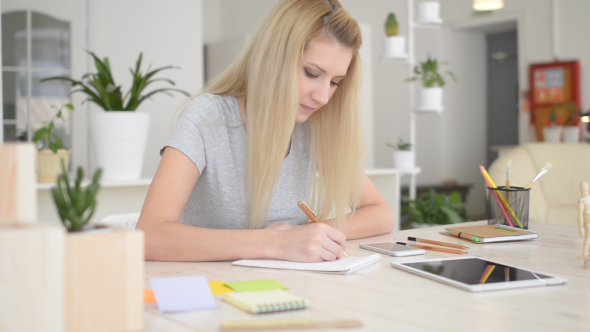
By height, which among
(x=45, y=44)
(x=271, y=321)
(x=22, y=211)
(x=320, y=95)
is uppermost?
(x=45, y=44)

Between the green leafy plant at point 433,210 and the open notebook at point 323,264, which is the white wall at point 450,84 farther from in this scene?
the open notebook at point 323,264

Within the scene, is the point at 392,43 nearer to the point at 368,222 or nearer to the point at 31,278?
the point at 368,222

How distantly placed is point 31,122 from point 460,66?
4769 millimetres

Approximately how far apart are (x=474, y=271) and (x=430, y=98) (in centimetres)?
287

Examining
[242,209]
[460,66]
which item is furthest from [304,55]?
[460,66]

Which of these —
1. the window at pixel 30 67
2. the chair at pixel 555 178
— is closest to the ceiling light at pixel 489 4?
the chair at pixel 555 178

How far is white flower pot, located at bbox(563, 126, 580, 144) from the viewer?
5199 mm

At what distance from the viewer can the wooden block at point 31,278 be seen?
0.52 metres

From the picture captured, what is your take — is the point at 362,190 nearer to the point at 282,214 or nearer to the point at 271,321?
the point at 282,214

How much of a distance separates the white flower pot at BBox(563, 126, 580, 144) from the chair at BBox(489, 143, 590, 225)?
2.93 meters

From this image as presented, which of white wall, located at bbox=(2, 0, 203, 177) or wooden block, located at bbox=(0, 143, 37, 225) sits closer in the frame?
wooden block, located at bbox=(0, 143, 37, 225)

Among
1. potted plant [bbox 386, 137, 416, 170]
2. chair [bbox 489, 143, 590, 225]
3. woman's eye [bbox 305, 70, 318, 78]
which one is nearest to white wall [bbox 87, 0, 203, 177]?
potted plant [bbox 386, 137, 416, 170]

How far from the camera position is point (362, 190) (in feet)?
5.41

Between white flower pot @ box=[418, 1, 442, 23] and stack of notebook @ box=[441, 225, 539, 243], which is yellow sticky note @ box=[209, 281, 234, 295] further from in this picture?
white flower pot @ box=[418, 1, 442, 23]
